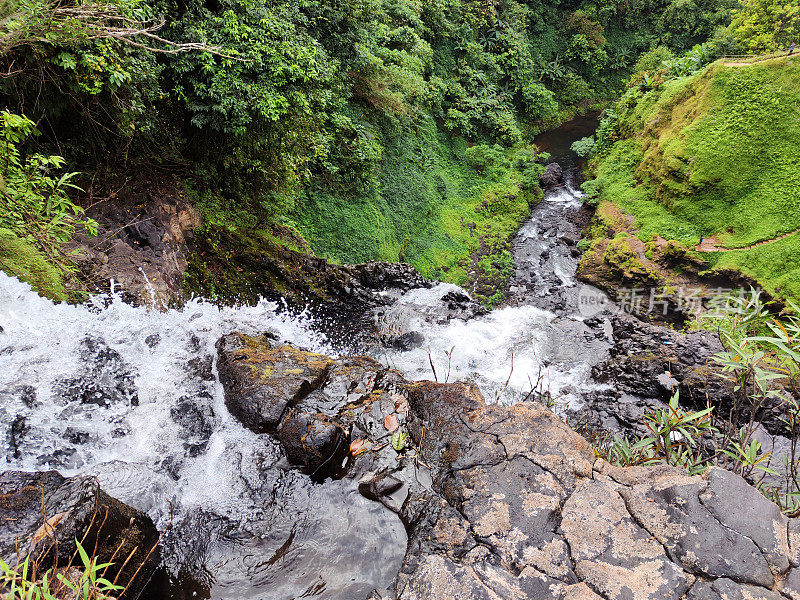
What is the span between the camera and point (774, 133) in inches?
441

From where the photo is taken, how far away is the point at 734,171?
1149 centimetres

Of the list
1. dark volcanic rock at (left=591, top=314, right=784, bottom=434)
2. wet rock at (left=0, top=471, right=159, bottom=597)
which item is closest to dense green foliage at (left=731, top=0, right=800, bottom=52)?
dark volcanic rock at (left=591, top=314, right=784, bottom=434)

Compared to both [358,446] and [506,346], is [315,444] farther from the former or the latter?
[506,346]

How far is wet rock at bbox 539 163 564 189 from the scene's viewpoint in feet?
55.3

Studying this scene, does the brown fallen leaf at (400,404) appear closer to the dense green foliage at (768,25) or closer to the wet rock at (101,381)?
the wet rock at (101,381)

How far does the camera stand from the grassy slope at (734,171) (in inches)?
407

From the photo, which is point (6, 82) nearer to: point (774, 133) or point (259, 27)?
point (259, 27)

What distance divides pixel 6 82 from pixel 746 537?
25.5ft

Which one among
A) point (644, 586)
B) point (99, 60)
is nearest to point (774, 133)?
point (644, 586)

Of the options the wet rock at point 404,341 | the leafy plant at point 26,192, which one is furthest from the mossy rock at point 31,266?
the wet rock at point 404,341

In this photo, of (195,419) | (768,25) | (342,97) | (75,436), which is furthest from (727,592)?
(768,25)

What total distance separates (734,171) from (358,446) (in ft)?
44.3

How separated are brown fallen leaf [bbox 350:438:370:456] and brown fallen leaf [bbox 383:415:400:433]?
0.91 ft

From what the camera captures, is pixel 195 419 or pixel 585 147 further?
pixel 585 147
